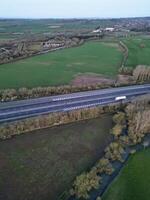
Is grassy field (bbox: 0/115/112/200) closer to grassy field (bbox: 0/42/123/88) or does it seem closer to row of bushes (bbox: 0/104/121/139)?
row of bushes (bbox: 0/104/121/139)

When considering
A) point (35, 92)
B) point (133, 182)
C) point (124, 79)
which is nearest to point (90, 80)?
point (124, 79)

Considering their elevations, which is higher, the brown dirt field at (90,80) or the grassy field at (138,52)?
the grassy field at (138,52)

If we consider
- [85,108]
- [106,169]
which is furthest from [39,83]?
[106,169]

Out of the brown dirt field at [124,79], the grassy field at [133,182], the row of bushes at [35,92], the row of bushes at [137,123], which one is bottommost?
the grassy field at [133,182]

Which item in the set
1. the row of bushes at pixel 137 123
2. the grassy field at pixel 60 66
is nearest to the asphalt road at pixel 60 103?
the row of bushes at pixel 137 123

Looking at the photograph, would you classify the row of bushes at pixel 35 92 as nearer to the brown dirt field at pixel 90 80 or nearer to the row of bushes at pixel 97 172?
the brown dirt field at pixel 90 80

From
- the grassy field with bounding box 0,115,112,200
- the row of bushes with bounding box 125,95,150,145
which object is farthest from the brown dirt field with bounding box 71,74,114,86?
the grassy field with bounding box 0,115,112,200

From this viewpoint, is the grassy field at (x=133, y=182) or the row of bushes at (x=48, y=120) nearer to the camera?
the grassy field at (x=133, y=182)
